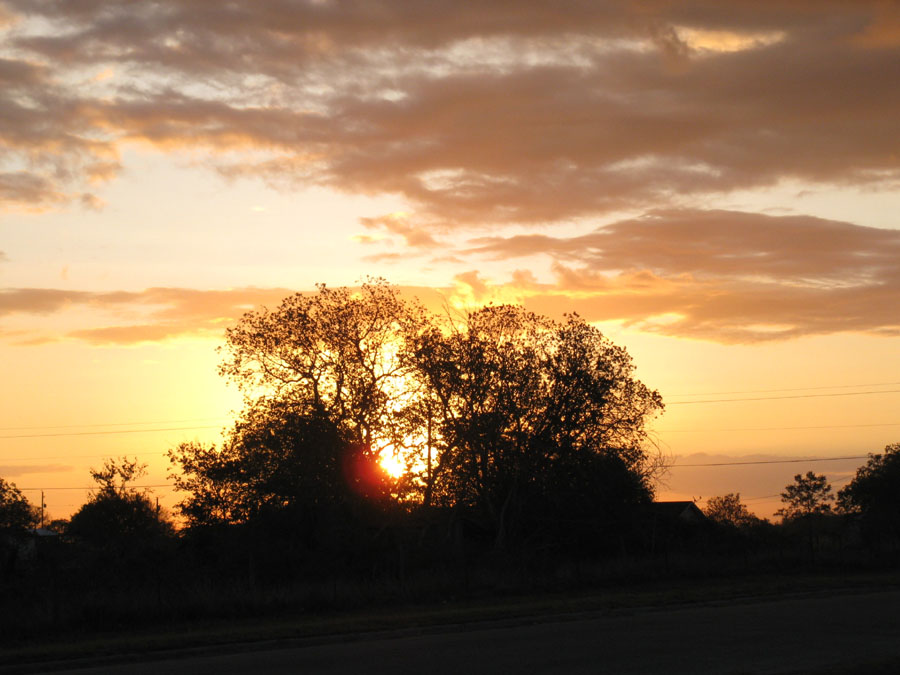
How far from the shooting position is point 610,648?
52.4 feet

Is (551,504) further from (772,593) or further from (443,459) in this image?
(772,593)

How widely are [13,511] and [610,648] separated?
1749 inches

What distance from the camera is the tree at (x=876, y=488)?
68800mm

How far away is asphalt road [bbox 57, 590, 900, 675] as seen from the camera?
46.0ft

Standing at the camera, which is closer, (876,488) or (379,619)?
(379,619)

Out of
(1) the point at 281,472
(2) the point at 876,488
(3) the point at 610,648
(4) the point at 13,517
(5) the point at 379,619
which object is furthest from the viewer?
(2) the point at 876,488

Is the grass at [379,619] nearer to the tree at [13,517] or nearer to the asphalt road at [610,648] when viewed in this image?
the asphalt road at [610,648]

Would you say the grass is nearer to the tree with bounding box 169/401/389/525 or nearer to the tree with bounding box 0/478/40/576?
the tree with bounding box 169/401/389/525

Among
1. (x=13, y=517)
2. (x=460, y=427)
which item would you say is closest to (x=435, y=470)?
(x=460, y=427)

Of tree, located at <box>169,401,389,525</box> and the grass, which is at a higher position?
tree, located at <box>169,401,389,525</box>

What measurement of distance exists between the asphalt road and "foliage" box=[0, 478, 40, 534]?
37667 mm

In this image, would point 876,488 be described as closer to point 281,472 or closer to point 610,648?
point 281,472

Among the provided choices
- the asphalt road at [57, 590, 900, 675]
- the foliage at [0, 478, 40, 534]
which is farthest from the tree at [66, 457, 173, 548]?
the asphalt road at [57, 590, 900, 675]

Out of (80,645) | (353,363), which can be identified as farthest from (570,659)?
(353,363)
